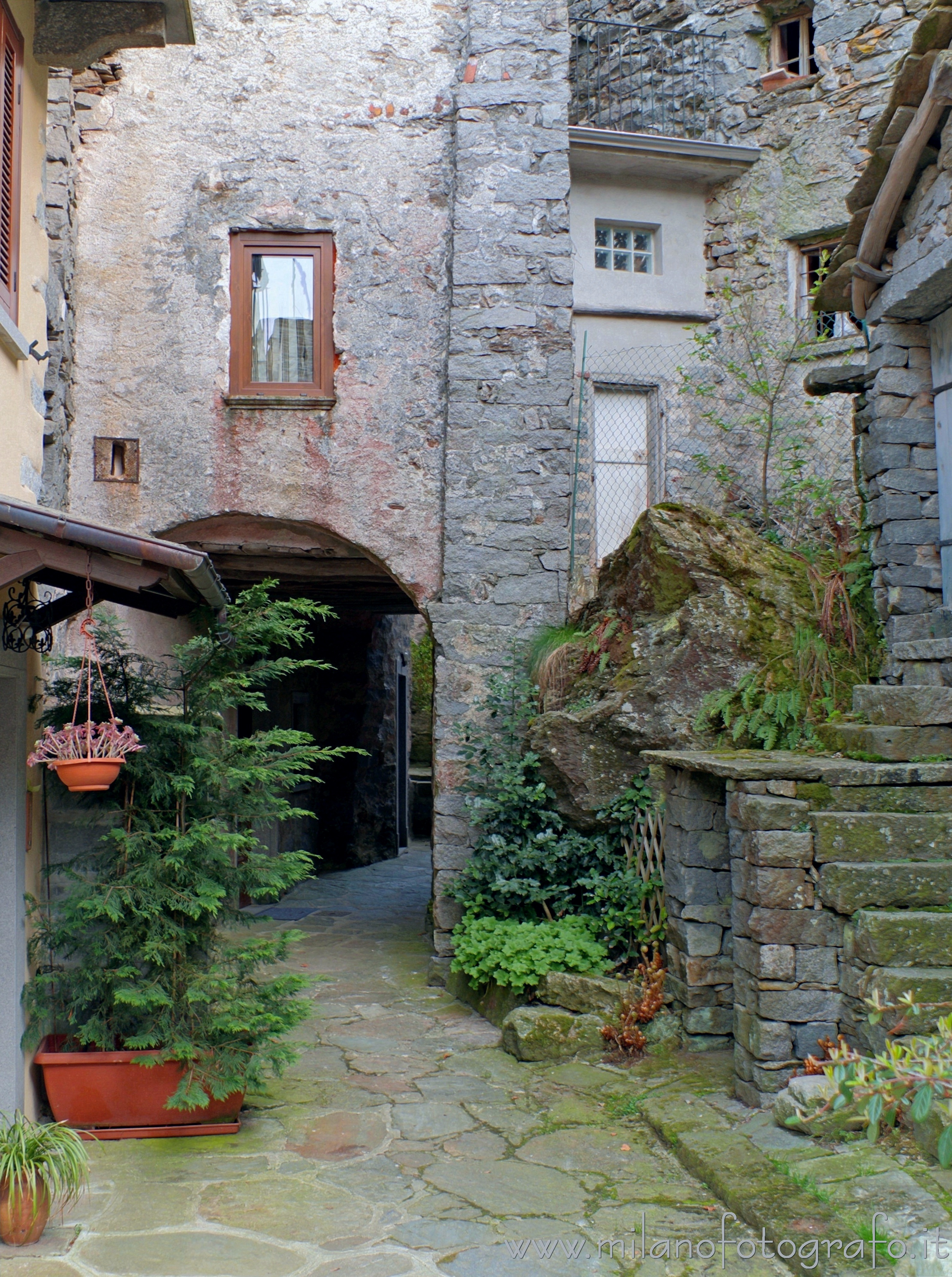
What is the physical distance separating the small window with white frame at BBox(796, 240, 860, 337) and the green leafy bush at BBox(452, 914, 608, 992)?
21.7 feet

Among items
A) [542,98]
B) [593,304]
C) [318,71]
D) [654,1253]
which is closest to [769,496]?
[593,304]

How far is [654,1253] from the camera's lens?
3285 millimetres

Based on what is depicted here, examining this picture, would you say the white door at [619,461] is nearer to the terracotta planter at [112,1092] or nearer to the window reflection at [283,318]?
the window reflection at [283,318]

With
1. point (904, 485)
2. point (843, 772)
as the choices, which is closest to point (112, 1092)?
point (843, 772)

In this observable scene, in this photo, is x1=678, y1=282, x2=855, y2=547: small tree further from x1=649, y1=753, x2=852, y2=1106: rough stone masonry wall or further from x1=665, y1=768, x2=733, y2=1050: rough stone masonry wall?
x1=649, y1=753, x2=852, y2=1106: rough stone masonry wall

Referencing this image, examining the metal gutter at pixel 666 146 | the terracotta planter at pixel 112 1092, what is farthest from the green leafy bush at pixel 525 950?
the metal gutter at pixel 666 146

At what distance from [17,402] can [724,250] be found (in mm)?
7988

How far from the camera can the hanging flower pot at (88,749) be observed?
11.7 feet

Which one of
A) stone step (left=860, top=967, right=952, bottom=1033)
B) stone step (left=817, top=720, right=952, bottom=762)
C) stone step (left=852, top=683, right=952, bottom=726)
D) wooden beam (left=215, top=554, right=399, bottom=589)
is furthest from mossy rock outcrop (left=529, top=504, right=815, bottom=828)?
wooden beam (left=215, top=554, right=399, bottom=589)

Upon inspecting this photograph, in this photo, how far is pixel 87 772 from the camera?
141 inches

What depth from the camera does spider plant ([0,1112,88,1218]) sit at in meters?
3.25

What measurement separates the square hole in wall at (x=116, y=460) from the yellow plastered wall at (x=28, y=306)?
1.97 m

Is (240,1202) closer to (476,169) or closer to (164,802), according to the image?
(164,802)

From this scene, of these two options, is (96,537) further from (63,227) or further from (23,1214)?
(63,227)
